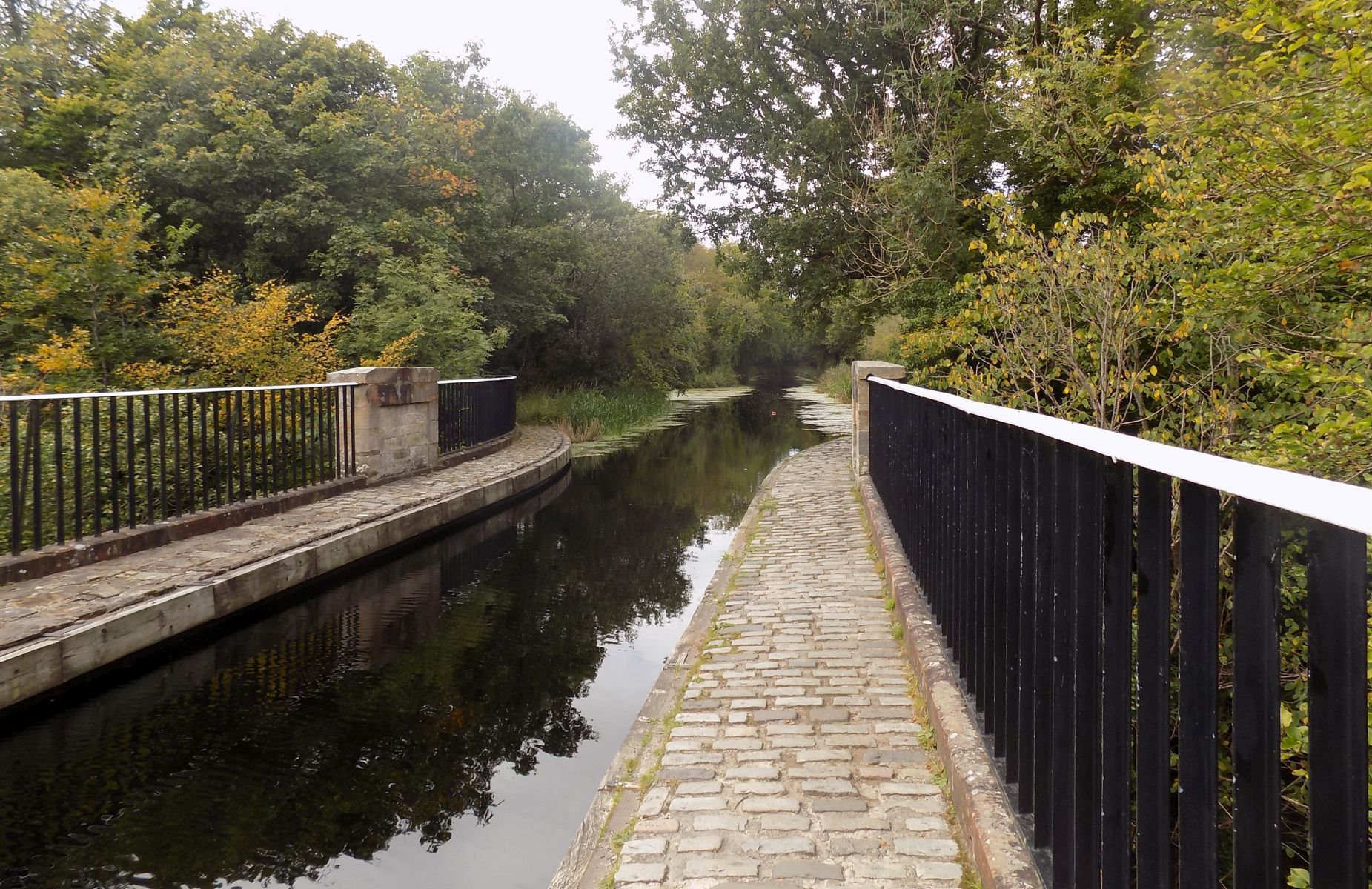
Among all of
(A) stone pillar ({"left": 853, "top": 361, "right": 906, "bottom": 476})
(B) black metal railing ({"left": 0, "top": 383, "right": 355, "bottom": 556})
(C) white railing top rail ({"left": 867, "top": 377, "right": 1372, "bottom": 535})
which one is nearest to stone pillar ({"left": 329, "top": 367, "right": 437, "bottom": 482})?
(B) black metal railing ({"left": 0, "top": 383, "right": 355, "bottom": 556})

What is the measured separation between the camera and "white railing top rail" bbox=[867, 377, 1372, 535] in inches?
40.6

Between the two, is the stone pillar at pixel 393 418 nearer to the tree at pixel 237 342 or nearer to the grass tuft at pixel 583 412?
the tree at pixel 237 342

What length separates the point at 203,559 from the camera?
21.8 feet

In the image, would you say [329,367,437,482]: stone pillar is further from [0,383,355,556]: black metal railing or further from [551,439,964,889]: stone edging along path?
[551,439,964,889]: stone edging along path

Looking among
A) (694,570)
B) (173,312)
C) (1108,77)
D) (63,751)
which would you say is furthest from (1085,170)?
(173,312)

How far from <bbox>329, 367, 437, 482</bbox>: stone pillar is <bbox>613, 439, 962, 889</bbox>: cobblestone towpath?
6.27 meters

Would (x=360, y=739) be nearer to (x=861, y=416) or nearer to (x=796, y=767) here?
(x=796, y=767)

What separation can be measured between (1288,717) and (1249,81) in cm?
454

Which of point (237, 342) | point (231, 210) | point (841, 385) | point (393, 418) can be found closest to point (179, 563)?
point (393, 418)

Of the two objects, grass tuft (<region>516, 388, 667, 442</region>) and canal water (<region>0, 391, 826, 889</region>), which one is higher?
grass tuft (<region>516, 388, 667, 442</region>)

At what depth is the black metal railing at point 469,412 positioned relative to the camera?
1367 cm

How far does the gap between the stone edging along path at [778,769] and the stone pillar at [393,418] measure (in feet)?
20.5

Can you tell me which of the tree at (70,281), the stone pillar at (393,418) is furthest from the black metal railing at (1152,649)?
the tree at (70,281)

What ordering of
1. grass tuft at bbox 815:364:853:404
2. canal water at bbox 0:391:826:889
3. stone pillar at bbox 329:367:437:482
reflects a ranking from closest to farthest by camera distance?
canal water at bbox 0:391:826:889 < stone pillar at bbox 329:367:437:482 < grass tuft at bbox 815:364:853:404
